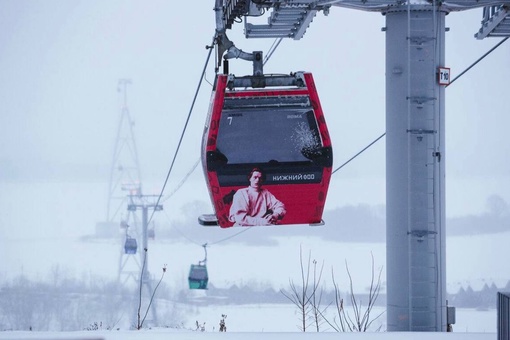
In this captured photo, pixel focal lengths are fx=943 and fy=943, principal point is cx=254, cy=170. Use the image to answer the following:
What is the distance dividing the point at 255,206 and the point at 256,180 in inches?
11.5

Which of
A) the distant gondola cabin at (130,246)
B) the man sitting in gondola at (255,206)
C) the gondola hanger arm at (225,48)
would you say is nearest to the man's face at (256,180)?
the man sitting in gondola at (255,206)

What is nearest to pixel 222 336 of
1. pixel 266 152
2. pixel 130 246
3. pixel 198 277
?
pixel 266 152

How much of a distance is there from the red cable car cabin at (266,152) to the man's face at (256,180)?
0.01 meters

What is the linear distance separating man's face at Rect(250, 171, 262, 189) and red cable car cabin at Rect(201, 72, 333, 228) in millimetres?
11

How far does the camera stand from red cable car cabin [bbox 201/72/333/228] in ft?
32.9

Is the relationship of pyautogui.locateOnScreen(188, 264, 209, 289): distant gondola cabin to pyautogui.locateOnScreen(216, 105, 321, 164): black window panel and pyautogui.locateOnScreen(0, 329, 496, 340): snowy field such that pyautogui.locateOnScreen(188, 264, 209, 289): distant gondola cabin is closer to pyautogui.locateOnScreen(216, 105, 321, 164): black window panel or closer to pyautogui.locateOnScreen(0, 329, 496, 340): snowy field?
pyautogui.locateOnScreen(0, 329, 496, 340): snowy field

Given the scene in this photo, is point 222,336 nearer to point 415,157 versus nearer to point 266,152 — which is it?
point 266,152

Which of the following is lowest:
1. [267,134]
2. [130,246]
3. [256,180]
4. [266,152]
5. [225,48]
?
[256,180]

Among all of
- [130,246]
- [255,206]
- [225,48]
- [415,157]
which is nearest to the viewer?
[225,48]

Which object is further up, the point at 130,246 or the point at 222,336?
the point at 130,246

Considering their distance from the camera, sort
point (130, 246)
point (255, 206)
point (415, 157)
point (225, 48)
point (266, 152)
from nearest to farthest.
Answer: point (225, 48), point (255, 206), point (266, 152), point (415, 157), point (130, 246)

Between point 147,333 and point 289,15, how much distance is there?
4919mm

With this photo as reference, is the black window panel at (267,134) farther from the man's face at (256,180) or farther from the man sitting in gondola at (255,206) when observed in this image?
the man sitting in gondola at (255,206)

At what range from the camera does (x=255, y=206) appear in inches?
395
